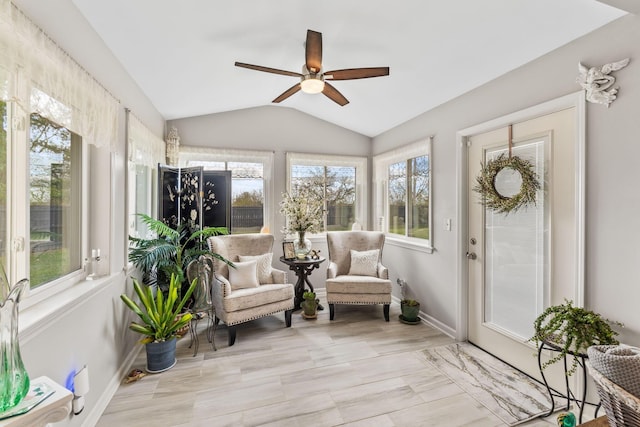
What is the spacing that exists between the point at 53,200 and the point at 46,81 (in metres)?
0.66

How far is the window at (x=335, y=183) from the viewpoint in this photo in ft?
13.9

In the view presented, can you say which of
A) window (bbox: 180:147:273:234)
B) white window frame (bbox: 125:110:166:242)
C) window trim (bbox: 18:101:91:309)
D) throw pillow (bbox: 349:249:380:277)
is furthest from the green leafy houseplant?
window trim (bbox: 18:101:91:309)

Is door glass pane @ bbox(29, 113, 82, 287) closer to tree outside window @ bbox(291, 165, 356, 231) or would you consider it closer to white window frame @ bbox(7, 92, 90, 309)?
white window frame @ bbox(7, 92, 90, 309)

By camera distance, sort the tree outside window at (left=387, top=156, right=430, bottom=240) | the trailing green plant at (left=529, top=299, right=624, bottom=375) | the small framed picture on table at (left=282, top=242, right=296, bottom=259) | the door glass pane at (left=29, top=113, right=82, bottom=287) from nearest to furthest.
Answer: the door glass pane at (left=29, top=113, right=82, bottom=287) < the trailing green plant at (left=529, top=299, right=624, bottom=375) < the tree outside window at (left=387, top=156, right=430, bottom=240) < the small framed picture on table at (left=282, top=242, right=296, bottom=259)

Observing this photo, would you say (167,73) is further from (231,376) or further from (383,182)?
(383,182)

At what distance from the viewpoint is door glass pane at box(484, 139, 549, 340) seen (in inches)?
85.6

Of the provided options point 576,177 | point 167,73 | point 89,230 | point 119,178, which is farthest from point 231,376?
point 576,177

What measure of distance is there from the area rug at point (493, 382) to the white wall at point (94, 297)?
252cm

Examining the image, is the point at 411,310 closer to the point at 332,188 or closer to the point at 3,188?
the point at 332,188

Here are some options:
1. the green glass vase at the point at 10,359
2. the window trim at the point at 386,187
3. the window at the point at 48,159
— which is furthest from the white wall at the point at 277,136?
the green glass vase at the point at 10,359

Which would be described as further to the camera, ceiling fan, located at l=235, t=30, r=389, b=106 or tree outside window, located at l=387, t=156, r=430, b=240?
tree outside window, located at l=387, t=156, r=430, b=240

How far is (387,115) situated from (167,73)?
8.16 feet

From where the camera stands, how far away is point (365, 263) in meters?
3.59

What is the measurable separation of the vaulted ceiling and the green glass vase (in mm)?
1652
